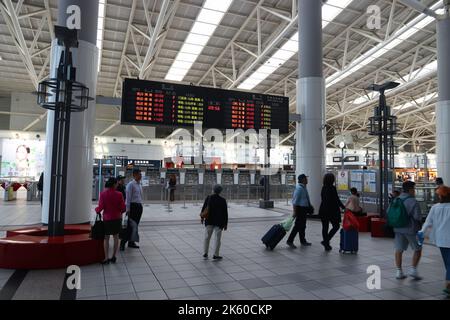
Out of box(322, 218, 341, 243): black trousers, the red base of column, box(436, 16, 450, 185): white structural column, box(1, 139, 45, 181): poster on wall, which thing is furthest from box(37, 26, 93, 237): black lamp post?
box(1, 139, 45, 181): poster on wall

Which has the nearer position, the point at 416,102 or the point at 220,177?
the point at 220,177

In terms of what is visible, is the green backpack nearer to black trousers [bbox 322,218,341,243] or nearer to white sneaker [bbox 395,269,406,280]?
white sneaker [bbox 395,269,406,280]

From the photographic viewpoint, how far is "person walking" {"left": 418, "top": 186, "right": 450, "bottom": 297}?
374cm

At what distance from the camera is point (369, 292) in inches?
154

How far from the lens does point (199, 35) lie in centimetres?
1694

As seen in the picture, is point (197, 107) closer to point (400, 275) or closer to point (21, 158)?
point (400, 275)

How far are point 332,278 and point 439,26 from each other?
39.7 ft

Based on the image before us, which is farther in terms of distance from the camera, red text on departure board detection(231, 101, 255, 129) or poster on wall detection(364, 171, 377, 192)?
poster on wall detection(364, 171, 377, 192)

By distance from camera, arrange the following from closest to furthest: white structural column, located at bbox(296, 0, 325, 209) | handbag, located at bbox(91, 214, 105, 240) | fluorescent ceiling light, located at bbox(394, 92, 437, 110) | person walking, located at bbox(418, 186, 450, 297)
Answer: person walking, located at bbox(418, 186, 450, 297) < handbag, located at bbox(91, 214, 105, 240) < white structural column, located at bbox(296, 0, 325, 209) < fluorescent ceiling light, located at bbox(394, 92, 437, 110)

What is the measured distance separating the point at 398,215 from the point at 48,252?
16.4 feet

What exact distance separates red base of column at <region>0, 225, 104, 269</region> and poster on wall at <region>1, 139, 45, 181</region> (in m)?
23.3

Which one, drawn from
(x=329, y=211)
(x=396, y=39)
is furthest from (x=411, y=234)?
(x=396, y=39)

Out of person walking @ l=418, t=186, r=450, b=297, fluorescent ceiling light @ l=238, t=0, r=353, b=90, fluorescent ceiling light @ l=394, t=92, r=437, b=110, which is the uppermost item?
fluorescent ceiling light @ l=238, t=0, r=353, b=90

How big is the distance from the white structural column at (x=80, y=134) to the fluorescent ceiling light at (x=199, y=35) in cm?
795
